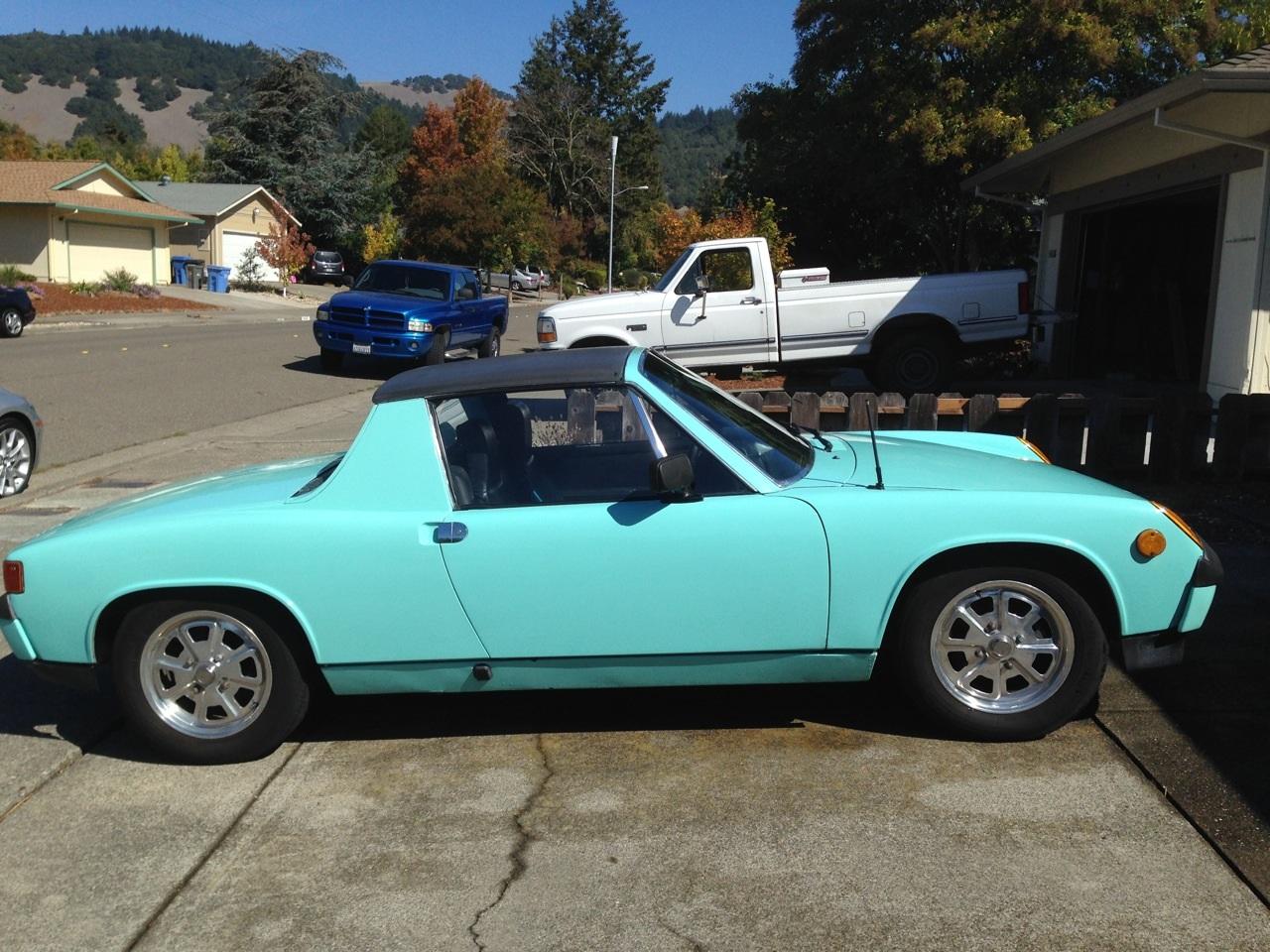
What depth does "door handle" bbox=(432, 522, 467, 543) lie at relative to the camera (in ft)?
14.4

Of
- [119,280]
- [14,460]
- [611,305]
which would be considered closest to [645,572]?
[14,460]

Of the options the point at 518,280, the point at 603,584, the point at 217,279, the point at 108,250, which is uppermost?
the point at 108,250

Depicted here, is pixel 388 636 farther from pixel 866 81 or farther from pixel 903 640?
pixel 866 81

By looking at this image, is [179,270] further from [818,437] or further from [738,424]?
[738,424]

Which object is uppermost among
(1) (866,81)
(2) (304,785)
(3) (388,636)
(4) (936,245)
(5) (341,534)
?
(1) (866,81)

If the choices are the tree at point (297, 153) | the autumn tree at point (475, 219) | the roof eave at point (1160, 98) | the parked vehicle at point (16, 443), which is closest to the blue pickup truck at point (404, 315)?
the roof eave at point (1160, 98)

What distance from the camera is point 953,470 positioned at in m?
4.71

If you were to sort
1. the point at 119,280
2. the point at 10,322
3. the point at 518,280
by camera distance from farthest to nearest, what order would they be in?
the point at 518,280
the point at 119,280
the point at 10,322

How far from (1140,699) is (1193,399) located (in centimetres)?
495

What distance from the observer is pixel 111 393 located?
1614 centimetres

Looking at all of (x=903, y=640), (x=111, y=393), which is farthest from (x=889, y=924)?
(x=111, y=393)

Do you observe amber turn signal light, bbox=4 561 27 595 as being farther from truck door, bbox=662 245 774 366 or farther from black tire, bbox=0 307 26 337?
black tire, bbox=0 307 26 337

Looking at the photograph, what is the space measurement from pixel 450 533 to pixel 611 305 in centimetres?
1013

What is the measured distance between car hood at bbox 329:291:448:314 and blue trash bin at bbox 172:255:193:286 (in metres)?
34.2
